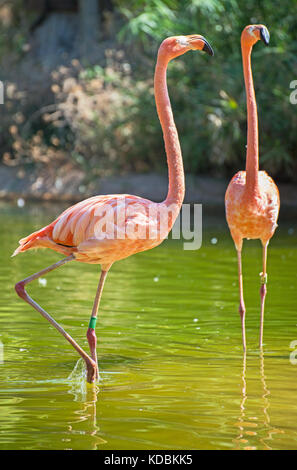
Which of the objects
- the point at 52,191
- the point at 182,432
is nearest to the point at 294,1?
the point at 52,191

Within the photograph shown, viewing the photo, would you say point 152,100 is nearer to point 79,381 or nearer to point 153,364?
point 153,364

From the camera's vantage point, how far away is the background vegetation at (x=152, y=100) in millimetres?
13086

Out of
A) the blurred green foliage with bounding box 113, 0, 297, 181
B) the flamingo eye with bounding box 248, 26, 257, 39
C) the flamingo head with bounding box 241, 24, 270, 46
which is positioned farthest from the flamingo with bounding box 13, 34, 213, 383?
the blurred green foliage with bounding box 113, 0, 297, 181

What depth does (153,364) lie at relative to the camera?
4.71m

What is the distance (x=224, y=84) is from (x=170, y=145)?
903cm

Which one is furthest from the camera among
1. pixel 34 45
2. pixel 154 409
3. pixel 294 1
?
pixel 34 45

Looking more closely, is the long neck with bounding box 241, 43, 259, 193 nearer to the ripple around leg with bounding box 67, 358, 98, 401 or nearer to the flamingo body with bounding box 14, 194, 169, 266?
the flamingo body with bounding box 14, 194, 169, 266

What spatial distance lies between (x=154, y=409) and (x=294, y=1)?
10498 millimetres

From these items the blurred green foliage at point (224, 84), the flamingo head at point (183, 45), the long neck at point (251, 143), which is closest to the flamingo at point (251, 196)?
the long neck at point (251, 143)

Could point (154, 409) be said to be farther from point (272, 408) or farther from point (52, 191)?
point (52, 191)

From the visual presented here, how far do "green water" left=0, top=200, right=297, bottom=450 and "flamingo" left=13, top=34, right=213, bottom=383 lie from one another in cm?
33

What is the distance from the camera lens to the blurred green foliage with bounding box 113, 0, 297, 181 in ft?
42.4

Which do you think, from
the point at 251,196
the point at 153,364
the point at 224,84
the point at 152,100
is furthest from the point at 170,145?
the point at 152,100

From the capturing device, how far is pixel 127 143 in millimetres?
15445
